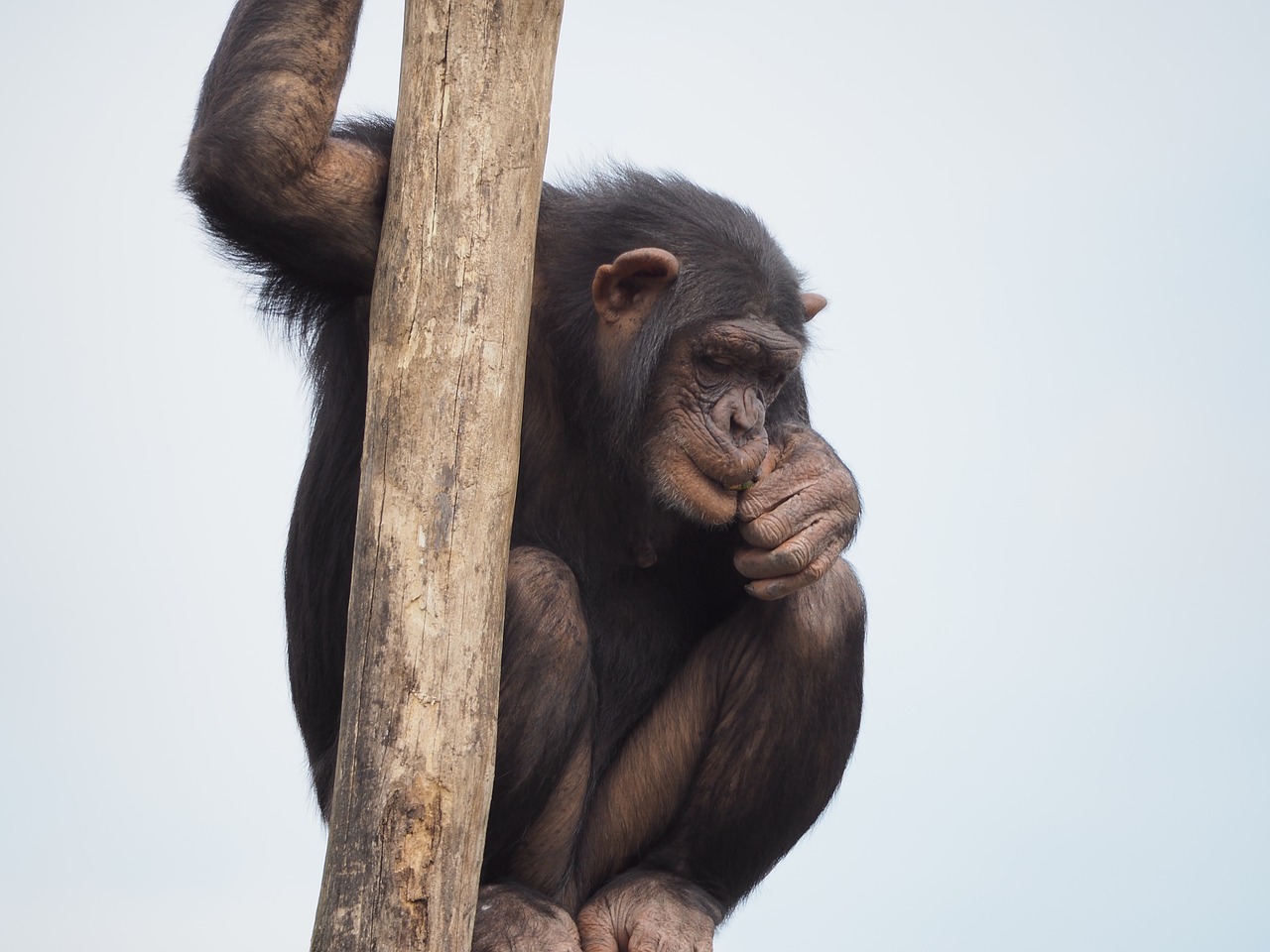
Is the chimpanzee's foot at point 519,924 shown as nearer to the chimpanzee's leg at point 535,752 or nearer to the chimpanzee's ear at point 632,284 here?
the chimpanzee's leg at point 535,752

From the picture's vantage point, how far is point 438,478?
3.42 meters

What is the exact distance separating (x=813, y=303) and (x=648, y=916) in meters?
1.91

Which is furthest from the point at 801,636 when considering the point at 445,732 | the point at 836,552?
the point at 445,732

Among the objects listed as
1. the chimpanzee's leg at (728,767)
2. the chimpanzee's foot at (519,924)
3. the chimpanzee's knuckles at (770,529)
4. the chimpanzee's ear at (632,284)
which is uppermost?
the chimpanzee's ear at (632,284)

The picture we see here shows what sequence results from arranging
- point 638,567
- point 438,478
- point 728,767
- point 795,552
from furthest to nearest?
1. point 638,567
2. point 728,767
3. point 795,552
4. point 438,478

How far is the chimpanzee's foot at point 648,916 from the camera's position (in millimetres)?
4277

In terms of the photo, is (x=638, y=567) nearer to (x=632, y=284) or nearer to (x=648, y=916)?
(x=632, y=284)

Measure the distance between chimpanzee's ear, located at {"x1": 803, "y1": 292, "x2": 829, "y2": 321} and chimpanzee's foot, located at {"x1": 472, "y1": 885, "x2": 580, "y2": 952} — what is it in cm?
192

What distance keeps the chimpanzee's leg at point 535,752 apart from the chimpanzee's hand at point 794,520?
1.79 ft

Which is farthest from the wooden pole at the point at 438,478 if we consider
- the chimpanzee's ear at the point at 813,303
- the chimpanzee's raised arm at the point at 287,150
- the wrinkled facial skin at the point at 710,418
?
the chimpanzee's ear at the point at 813,303

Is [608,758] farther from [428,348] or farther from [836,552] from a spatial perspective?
[428,348]

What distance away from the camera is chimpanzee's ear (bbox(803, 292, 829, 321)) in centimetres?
479

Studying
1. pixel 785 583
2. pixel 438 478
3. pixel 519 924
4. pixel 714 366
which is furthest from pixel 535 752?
pixel 714 366

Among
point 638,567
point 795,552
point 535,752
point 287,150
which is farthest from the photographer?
point 638,567
